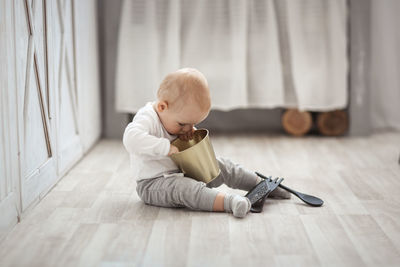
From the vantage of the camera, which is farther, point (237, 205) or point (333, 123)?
point (333, 123)

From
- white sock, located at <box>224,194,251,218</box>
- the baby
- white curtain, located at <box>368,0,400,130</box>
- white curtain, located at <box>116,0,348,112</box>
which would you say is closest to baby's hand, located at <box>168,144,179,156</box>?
the baby

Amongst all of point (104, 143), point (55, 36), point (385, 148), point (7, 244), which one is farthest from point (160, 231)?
point (385, 148)

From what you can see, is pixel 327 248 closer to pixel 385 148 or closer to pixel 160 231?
pixel 160 231

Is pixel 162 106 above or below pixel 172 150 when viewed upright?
above

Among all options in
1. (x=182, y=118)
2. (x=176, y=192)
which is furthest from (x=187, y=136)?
(x=176, y=192)

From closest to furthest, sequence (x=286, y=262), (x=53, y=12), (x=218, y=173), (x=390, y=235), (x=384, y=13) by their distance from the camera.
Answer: (x=286, y=262) < (x=390, y=235) < (x=218, y=173) < (x=53, y=12) < (x=384, y=13)

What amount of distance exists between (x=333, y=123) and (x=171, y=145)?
66.8 inches

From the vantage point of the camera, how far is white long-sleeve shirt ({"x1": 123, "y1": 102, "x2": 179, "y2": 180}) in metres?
1.96

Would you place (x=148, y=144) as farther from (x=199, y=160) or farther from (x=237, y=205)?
(x=237, y=205)

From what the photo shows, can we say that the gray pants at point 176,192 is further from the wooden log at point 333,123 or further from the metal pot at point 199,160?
the wooden log at point 333,123

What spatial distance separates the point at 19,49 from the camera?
6.26ft

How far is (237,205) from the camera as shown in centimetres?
194

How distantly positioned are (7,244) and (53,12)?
104cm

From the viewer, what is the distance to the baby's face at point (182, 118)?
200 cm
